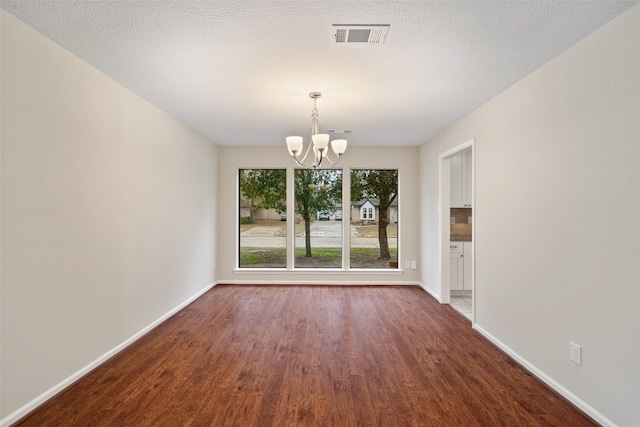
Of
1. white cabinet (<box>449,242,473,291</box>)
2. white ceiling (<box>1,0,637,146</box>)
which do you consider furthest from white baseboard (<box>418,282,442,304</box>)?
white ceiling (<box>1,0,637,146</box>)

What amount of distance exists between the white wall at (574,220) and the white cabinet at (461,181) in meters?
1.71

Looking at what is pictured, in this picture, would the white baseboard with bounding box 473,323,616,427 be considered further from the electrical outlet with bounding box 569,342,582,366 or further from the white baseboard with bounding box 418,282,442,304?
the white baseboard with bounding box 418,282,442,304

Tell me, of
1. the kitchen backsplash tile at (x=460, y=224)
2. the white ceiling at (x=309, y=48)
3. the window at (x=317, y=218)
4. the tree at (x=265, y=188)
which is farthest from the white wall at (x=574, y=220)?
the tree at (x=265, y=188)

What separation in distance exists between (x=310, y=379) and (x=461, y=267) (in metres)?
3.45

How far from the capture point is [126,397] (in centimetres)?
222

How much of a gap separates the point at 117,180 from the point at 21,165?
0.93m

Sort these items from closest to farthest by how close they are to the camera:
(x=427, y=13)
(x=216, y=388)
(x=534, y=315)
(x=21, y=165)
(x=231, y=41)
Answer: (x=427, y=13) → (x=21, y=165) → (x=231, y=41) → (x=216, y=388) → (x=534, y=315)

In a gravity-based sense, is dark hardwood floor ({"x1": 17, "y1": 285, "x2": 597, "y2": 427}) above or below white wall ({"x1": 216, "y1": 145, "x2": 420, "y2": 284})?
below

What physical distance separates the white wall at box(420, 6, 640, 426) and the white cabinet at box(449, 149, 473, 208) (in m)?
1.71

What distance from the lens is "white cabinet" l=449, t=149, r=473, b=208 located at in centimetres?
493

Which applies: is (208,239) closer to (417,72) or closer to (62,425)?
(62,425)

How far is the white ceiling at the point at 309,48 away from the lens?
5.96ft

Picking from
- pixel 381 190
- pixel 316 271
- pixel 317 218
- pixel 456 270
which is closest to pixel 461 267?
pixel 456 270

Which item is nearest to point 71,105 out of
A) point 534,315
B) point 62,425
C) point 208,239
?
point 62,425
